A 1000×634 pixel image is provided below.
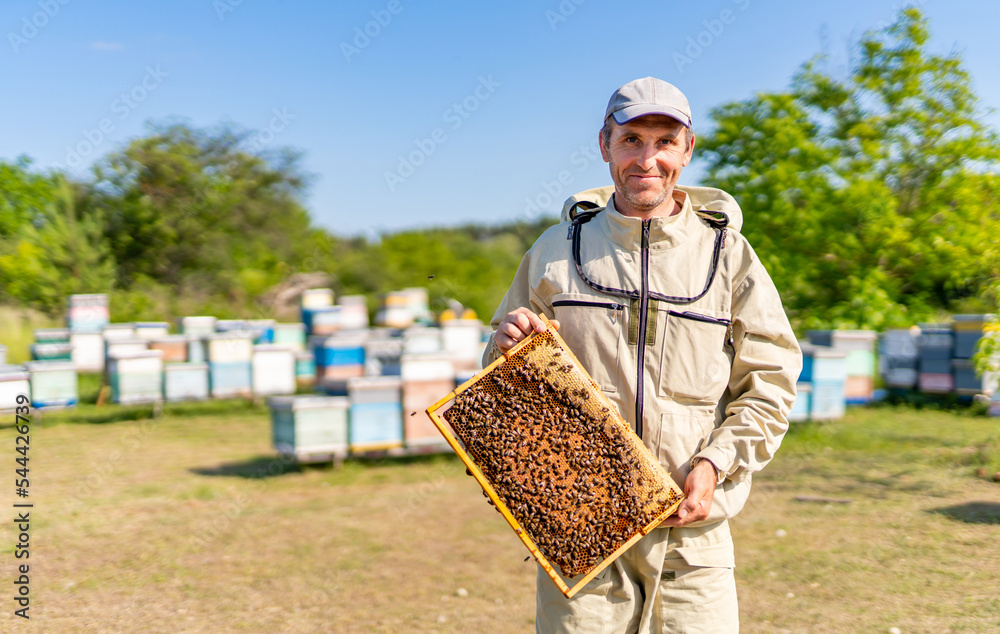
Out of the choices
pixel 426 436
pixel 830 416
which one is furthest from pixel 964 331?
pixel 426 436

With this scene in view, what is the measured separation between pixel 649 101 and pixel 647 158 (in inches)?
6.1

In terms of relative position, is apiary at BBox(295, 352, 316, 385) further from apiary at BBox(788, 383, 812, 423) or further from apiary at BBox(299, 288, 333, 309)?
apiary at BBox(788, 383, 812, 423)

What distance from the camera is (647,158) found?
2.11 m

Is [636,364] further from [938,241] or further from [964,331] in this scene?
[938,241]

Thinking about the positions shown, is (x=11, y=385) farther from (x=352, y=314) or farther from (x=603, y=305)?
(x=603, y=305)

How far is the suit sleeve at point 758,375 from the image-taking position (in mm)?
2088

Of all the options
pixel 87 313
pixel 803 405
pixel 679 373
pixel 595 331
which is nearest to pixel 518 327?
pixel 595 331

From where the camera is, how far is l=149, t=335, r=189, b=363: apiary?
13.1 meters

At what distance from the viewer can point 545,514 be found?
205 cm

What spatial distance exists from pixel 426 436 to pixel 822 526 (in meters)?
4.24

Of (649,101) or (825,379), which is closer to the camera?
(649,101)

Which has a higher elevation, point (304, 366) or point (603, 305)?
point (603, 305)

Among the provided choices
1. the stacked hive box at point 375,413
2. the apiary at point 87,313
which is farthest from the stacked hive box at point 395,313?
the stacked hive box at point 375,413

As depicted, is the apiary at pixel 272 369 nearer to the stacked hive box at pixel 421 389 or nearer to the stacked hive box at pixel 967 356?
the stacked hive box at pixel 421 389
